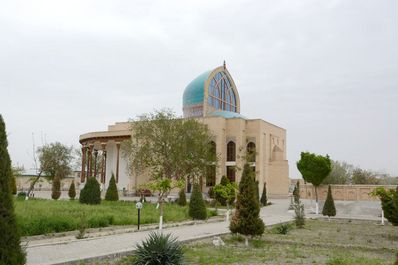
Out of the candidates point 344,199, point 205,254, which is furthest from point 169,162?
point 205,254

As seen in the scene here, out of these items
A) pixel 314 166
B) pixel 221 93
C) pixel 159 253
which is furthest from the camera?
pixel 221 93

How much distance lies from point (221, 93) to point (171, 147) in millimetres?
22515

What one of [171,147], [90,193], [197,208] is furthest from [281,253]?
[171,147]

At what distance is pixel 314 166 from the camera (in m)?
27.5

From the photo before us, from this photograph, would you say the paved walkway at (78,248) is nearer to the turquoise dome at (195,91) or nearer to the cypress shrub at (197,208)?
the cypress shrub at (197,208)

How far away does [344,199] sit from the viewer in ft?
104

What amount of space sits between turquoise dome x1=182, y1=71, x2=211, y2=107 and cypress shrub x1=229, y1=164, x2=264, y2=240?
35.9 metres

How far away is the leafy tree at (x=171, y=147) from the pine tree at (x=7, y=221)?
23812mm

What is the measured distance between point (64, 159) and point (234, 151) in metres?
26.1

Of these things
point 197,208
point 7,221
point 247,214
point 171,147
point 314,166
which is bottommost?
point 197,208

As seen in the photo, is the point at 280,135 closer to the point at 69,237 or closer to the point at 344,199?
the point at 344,199

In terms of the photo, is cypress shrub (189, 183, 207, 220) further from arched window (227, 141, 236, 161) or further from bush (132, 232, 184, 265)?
arched window (227, 141, 236, 161)

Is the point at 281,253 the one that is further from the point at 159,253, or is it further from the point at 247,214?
the point at 159,253

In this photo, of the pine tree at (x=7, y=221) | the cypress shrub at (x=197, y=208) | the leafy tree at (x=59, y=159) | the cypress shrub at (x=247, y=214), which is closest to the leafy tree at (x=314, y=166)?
the cypress shrub at (x=197, y=208)
